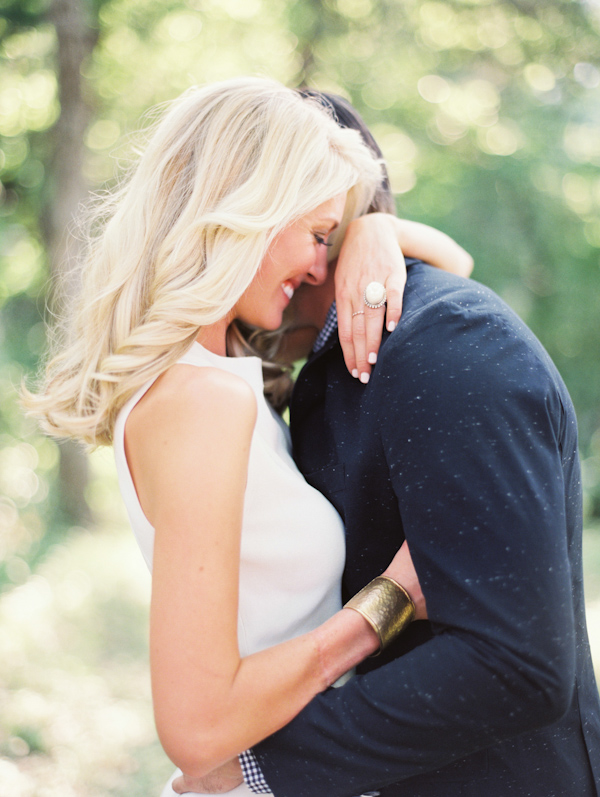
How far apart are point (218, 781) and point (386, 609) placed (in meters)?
0.55

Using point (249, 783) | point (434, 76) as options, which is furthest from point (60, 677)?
point (434, 76)

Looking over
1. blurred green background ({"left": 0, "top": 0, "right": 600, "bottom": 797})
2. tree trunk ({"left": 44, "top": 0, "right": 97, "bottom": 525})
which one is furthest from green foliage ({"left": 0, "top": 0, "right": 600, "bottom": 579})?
tree trunk ({"left": 44, "top": 0, "right": 97, "bottom": 525})

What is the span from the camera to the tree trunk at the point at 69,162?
19.0 feet

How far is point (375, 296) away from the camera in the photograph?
1510 mm

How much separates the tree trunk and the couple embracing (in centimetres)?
415

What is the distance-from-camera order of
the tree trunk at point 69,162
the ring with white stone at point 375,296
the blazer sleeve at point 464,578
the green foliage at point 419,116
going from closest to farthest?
the blazer sleeve at point 464,578, the ring with white stone at point 375,296, the tree trunk at point 69,162, the green foliage at point 419,116

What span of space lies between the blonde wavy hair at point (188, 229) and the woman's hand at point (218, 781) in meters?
0.82

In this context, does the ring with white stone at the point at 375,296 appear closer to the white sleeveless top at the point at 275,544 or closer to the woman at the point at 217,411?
the woman at the point at 217,411

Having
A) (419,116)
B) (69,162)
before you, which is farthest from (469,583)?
(419,116)

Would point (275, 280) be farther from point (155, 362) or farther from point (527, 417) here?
point (527, 417)

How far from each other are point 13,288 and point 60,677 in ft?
15.9

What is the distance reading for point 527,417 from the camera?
3.83 feet

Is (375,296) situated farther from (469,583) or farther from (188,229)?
(469,583)

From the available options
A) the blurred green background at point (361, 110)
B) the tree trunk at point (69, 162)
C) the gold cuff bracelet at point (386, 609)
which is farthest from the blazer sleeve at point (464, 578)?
the blurred green background at point (361, 110)
